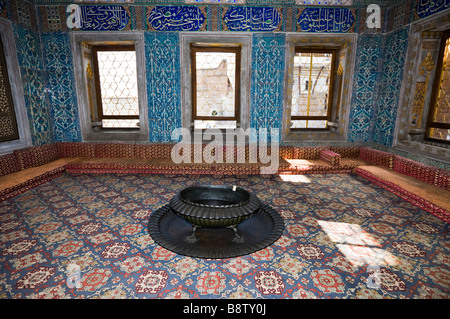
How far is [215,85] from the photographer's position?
20.8ft

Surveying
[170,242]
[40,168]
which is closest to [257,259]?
[170,242]

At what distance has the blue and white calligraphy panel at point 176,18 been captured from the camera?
5.68 meters

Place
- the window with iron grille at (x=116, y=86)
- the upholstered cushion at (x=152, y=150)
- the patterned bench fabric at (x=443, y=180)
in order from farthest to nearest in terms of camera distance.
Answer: the window with iron grille at (x=116, y=86), the upholstered cushion at (x=152, y=150), the patterned bench fabric at (x=443, y=180)

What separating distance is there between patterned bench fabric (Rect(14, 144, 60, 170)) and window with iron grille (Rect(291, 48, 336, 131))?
5.95 meters

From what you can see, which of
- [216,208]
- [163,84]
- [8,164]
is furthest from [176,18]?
[216,208]

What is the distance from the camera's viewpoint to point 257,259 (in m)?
2.55

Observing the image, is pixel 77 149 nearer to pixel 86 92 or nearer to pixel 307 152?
pixel 86 92

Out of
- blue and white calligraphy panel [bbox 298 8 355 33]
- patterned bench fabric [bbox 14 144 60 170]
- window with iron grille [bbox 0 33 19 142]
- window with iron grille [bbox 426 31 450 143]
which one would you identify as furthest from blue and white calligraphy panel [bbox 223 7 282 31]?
patterned bench fabric [bbox 14 144 60 170]

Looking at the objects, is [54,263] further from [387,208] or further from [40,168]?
[387,208]

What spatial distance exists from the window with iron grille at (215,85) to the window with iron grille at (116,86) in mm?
1564

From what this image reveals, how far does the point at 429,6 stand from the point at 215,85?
4506mm

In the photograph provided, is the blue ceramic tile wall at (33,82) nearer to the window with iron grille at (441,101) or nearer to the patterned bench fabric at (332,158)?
the patterned bench fabric at (332,158)

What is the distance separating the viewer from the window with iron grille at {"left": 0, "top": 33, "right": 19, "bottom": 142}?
16.3ft

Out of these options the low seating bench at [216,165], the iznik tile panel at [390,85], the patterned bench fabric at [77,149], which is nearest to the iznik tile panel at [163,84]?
the low seating bench at [216,165]
